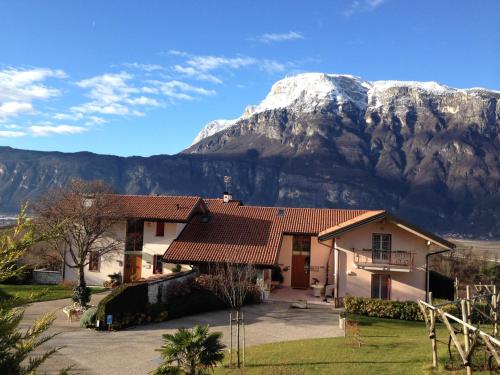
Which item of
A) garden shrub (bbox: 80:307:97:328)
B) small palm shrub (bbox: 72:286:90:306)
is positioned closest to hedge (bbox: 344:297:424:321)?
garden shrub (bbox: 80:307:97:328)

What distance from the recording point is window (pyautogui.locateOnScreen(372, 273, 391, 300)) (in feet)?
89.1

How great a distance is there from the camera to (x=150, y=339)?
19.0 metres

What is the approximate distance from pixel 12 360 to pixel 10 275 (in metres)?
0.96

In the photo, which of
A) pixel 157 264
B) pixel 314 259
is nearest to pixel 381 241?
pixel 314 259

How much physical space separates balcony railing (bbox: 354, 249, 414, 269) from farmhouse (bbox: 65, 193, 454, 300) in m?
0.05

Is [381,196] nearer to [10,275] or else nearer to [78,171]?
[78,171]

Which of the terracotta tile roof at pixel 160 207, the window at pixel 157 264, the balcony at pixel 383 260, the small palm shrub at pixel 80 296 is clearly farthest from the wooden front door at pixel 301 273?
the small palm shrub at pixel 80 296

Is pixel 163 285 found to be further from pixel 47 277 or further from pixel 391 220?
pixel 47 277

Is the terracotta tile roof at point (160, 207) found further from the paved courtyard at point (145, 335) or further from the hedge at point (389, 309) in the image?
the hedge at point (389, 309)

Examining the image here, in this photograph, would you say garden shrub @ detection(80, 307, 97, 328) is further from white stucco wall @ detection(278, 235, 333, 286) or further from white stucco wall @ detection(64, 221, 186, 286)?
white stucco wall @ detection(278, 235, 333, 286)

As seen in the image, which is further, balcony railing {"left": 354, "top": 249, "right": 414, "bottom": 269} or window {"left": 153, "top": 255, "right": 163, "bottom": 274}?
window {"left": 153, "top": 255, "right": 163, "bottom": 274}

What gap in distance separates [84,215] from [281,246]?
12.6 metres

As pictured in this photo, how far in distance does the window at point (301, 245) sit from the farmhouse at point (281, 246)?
67 millimetres

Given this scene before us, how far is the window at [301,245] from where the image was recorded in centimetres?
3161
